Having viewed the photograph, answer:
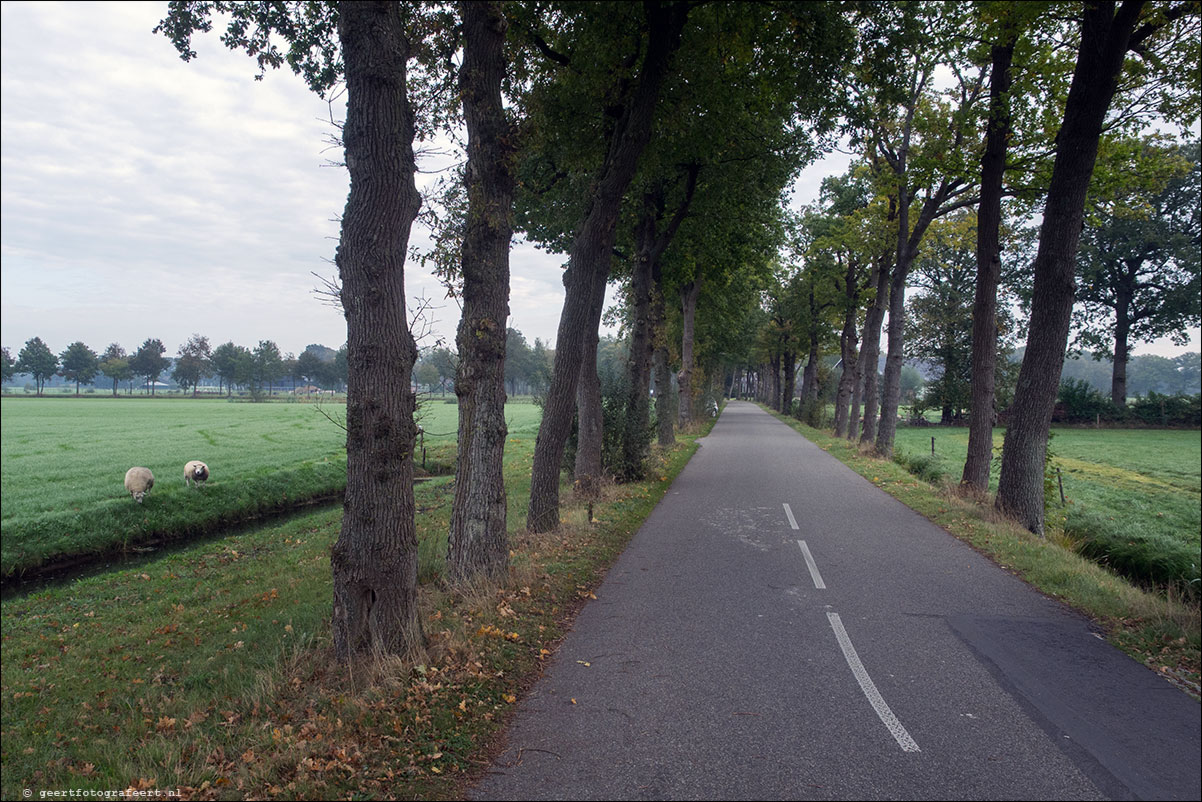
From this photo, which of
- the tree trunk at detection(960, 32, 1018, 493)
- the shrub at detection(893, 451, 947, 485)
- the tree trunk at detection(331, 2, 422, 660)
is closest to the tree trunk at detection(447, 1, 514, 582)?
the tree trunk at detection(331, 2, 422, 660)

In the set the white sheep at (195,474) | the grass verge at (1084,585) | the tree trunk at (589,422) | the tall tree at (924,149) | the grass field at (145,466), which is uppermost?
the tall tree at (924,149)

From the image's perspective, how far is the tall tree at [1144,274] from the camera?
136ft

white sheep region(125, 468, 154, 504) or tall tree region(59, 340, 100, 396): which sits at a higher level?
tall tree region(59, 340, 100, 396)

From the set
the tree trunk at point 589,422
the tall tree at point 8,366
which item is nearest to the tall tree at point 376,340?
the tree trunk at point 589,422

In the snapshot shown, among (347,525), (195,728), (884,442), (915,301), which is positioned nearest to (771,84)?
(347,525)

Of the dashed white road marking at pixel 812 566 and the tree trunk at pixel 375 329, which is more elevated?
the tree trunk at pixel 375 329

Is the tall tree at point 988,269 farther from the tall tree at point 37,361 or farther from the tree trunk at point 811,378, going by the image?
the tall tree at point 37,361

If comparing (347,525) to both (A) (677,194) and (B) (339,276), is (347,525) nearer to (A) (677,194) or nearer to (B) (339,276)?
(B) (339,276)

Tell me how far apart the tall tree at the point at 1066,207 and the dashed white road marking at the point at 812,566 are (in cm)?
425

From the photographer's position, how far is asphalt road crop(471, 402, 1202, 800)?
3545 millimetres

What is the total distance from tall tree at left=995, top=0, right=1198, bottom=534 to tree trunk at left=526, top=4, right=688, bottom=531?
6.36 metres

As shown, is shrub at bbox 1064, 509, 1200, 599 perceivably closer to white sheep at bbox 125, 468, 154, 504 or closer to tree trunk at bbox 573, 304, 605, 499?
tree trunk at bbox 573, 304, 605, 499

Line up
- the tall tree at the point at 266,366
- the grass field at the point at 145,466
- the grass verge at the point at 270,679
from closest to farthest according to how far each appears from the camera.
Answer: the grass verge at the point at 270,679 → the grass field at the point at 145,466 → the tall tree at the point at 266,366

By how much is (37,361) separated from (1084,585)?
10606 centimetres
